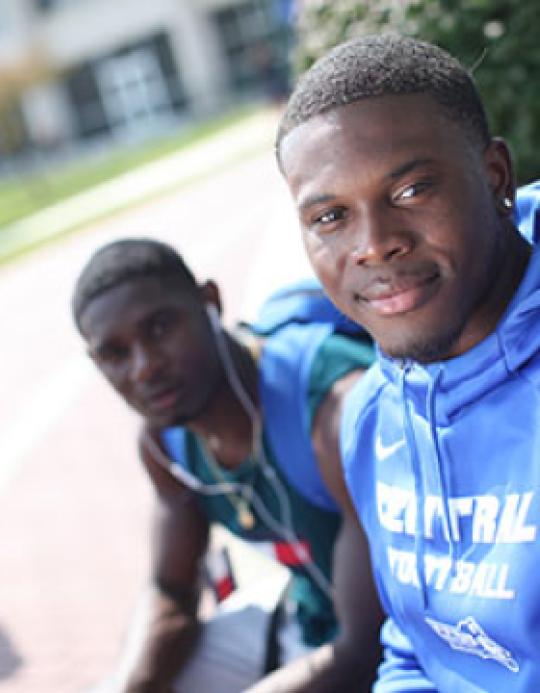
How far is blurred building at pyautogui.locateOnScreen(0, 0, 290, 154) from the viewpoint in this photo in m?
32.0

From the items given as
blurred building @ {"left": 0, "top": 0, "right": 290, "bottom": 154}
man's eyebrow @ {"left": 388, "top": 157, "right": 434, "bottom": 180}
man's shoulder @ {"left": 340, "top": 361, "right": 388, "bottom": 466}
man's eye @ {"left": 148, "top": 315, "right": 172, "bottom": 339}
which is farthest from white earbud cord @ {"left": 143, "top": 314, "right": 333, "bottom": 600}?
blurred building @ {"left": 0, "top": 0, "right": 290, "bottom": 154}

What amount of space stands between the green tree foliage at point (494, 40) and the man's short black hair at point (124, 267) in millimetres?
1028

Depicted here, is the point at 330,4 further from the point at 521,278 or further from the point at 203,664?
the point at 203,664

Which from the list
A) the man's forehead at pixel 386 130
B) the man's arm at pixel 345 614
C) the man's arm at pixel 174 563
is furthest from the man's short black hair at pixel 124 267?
the man's forehead at pixel 386 130

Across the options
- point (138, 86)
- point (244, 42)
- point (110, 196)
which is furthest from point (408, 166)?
point (138, 86)

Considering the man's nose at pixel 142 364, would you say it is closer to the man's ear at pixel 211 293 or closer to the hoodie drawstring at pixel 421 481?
A: the man's ear at pixel 211 293

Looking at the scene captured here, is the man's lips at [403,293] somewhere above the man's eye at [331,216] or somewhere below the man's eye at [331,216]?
below

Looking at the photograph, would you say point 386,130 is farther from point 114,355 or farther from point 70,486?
point 70,486

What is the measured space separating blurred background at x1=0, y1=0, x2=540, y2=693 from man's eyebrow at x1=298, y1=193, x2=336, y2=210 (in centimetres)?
55

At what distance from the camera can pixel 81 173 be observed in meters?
26.1

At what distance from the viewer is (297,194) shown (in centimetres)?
150

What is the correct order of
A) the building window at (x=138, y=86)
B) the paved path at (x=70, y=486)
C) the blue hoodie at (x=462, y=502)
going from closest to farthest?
the blue hoodie at (x=462, y=502) < the paved path at (x=70, y=486) < the building window at (x=138, y=86)

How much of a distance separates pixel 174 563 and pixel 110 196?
56.0 ft

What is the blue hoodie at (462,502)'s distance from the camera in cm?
137
